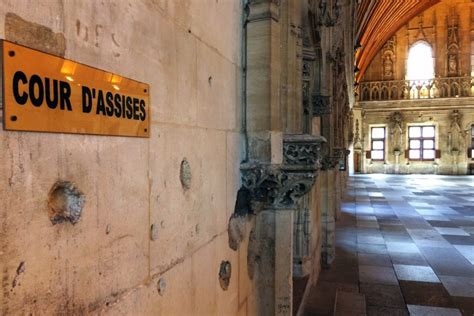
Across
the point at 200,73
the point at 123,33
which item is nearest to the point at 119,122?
the point at 123,33

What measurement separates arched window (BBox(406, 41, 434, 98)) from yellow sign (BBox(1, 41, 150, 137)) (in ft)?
73.3

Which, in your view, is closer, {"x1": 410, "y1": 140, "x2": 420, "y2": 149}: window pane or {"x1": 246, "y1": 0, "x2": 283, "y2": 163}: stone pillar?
{"x1": 246, "y1": 0, "x2": 283, "y2": 163}: stone pillar

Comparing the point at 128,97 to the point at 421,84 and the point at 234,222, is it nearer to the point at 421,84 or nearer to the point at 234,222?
the point at 234,222

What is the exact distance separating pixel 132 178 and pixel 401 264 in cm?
437

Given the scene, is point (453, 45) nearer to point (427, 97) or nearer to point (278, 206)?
point (427, 97)

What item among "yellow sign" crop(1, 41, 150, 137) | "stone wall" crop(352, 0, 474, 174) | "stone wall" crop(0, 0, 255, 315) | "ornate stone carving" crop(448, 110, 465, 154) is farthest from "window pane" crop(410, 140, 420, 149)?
"yellow sign" crop(1, 41, 150, 137)

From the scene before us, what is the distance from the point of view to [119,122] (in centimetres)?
107

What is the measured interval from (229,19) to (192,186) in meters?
0.95

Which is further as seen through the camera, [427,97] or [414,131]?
[414,131]

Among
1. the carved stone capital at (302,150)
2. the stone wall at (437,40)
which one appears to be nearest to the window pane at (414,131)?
the stone wall at (437,40)

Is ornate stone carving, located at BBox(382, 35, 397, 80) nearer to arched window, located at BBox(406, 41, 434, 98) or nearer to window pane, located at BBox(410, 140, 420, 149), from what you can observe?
arched window, located at BBox(406, 41, 434, 98)

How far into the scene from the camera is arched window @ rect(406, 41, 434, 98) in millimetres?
20672

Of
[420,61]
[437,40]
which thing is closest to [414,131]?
[420,61]

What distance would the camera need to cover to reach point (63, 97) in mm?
866
